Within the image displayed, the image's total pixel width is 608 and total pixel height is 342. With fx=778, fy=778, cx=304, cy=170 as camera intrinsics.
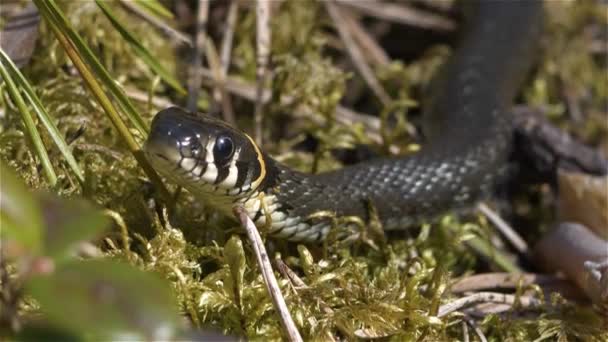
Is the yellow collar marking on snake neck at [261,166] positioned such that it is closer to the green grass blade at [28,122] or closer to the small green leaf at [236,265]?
the small green leaf at [236,265]

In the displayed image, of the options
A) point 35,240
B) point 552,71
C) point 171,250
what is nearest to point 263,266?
point 171,250

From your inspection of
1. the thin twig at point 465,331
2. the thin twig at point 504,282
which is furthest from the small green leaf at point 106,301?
the thin twig at point 504,282

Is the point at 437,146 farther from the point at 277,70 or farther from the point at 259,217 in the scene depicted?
the point at 259,217

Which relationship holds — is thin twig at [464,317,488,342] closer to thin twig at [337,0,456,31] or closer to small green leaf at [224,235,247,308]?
small green leaf at [224,235,247,308]

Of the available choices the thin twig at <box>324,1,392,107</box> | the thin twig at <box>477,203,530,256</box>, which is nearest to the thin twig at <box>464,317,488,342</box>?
the thin twig at <box>477,203,530,256</box>

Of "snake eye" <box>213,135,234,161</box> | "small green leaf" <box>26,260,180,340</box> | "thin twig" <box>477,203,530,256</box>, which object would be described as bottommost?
"thin twig" <box>477,203,530,256</box>

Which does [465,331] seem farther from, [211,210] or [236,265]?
[211,210]
